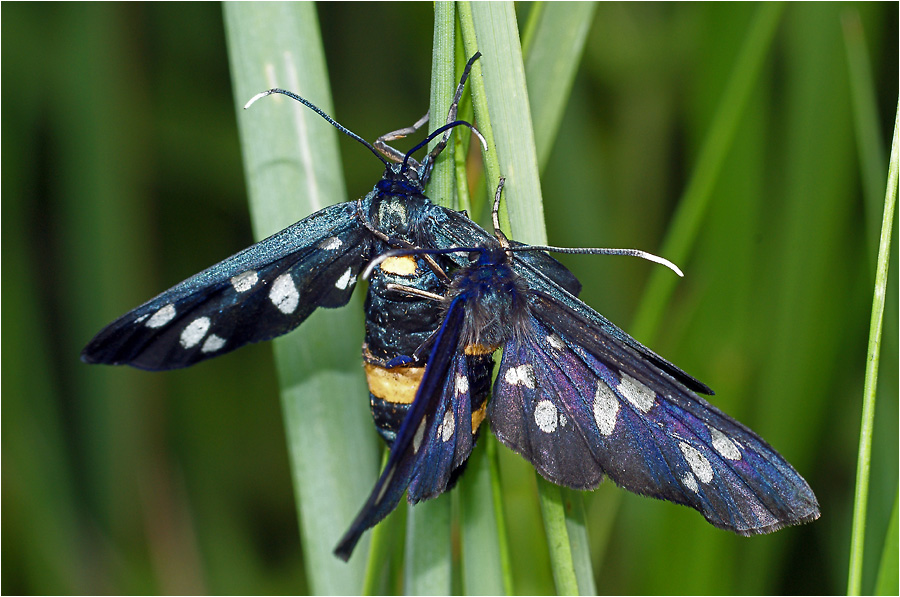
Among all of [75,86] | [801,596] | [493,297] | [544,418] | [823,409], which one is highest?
[75,86]

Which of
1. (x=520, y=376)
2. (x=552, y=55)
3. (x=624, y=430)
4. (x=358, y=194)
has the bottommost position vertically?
(x=624, y=430)

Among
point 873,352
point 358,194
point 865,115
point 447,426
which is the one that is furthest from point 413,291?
point 358,194

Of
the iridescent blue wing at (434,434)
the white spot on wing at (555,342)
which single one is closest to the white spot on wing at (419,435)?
the iridescent blue wing at (434,434)

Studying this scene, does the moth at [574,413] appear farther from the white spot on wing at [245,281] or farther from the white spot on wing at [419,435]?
the white spot on wing at [245,281]

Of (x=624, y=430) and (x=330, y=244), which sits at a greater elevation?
(x=330, y=244)

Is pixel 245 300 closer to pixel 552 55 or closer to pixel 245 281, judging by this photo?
pixel 245 281

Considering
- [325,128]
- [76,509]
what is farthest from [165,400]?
[325,128]

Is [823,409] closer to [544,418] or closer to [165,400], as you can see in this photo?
[544,418]
